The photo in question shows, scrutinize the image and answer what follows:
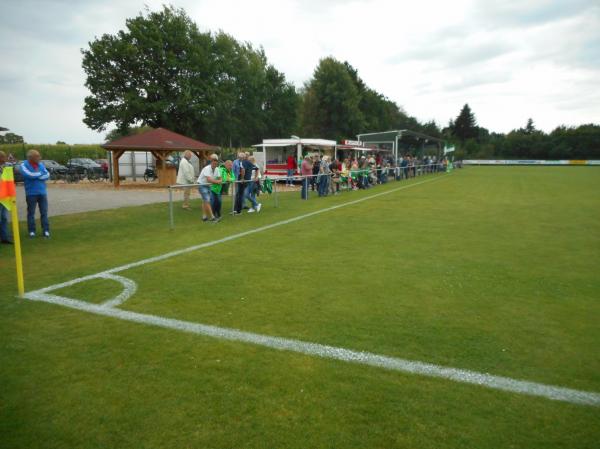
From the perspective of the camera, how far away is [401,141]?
45.2 m

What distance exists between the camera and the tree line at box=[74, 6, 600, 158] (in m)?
34.9

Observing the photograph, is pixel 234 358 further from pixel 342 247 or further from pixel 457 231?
pixel 457 231

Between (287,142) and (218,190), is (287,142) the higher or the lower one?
the higher one

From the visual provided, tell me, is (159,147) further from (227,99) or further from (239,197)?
(227,99)

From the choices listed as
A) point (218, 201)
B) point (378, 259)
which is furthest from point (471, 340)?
point (218, 201)

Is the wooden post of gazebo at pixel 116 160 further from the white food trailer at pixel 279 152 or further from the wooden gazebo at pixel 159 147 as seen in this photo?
the white food trailer at pixel 279 152

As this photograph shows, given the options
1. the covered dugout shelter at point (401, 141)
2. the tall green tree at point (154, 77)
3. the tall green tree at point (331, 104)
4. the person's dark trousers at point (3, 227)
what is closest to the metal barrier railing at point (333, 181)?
the person's dark trousers at point (3, 227)

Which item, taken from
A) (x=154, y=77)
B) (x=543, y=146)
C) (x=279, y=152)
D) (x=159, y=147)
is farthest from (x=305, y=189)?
(x=543, y=146)

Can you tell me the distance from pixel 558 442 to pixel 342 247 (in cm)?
562

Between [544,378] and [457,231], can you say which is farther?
[457,231]

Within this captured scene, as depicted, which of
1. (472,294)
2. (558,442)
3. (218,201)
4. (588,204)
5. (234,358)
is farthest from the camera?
(588,204)

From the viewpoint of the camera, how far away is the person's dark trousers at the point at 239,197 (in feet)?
42.4

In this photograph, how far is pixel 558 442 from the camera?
260 cm

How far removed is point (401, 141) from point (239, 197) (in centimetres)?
3548
